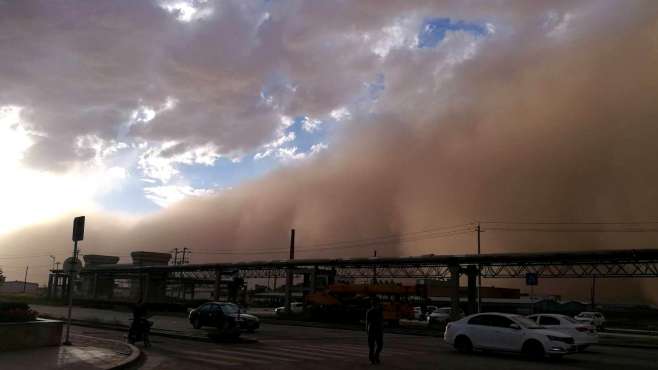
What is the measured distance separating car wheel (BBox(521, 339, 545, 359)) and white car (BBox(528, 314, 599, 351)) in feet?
15.4

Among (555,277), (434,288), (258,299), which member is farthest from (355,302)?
(258,299)

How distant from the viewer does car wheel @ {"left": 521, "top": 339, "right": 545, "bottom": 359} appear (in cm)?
1661

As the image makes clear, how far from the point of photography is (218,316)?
24875mm

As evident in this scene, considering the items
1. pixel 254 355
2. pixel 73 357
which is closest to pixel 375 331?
pixel 254 355

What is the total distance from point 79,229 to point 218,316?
887 cm

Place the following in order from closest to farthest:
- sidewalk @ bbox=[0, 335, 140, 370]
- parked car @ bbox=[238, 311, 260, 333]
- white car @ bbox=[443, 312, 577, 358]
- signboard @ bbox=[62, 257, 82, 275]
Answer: sidewalk @ bbox=[0, 335, 140, 370], white car @ bbox=[443, 312, 577, 358], signboard @ bbox=[62, 257, 82, 275], parked car @ bbox=[238, 311, 260, 333]

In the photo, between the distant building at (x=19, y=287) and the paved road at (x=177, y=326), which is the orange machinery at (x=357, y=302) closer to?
the paved road at (x=177, y=326)

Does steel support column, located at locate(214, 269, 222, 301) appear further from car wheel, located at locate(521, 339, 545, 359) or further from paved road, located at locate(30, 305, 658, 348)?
car wheel, located at locate(521, 339, 545, 359)

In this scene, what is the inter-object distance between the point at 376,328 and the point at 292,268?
5213cm

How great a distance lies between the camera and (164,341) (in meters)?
20.5

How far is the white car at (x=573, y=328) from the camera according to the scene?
2145 centimetres

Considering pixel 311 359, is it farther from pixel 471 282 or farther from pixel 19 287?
pixel 19 287

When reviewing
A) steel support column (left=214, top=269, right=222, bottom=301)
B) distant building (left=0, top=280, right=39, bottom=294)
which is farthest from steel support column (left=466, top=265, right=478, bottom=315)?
distant building (left=0, top=280, right=39, bottom=294)

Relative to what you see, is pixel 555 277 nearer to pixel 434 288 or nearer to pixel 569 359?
pixel 569 359
